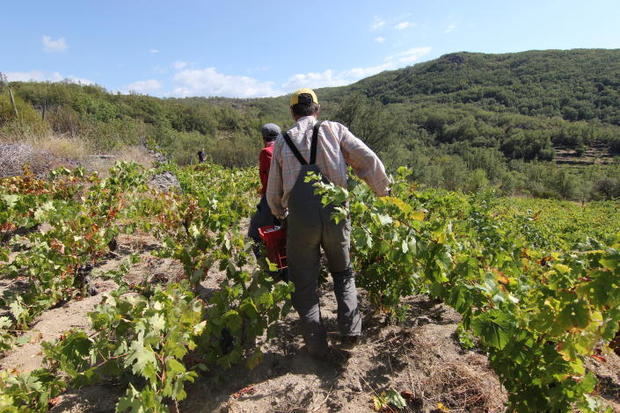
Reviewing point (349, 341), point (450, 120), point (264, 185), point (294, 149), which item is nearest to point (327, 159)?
point (294, 149)

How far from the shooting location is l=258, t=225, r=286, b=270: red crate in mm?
2689

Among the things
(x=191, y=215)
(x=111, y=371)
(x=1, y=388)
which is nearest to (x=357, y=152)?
(x=111, y=371)

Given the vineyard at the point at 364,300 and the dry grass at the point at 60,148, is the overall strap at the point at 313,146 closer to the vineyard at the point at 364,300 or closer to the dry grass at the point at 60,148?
the vineyard at the point at 364,300

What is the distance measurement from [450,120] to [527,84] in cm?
5798

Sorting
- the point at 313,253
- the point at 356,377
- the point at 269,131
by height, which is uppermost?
the point at 269,131

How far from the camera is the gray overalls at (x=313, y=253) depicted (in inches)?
91.4

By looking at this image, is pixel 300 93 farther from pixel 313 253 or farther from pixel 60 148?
pixel 60 148

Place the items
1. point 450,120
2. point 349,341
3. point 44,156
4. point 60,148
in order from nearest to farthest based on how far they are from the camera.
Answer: point 349,341 < point 44,156 < point 60,148 < point 450,120

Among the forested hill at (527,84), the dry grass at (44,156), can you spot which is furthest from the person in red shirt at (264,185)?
the forested hill at (527,84)

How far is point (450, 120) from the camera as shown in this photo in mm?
125312

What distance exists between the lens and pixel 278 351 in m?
2.68

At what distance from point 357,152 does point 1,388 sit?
7.89 feet

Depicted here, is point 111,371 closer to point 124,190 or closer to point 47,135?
point 124,190

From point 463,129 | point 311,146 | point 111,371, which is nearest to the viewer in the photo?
point 111,371
